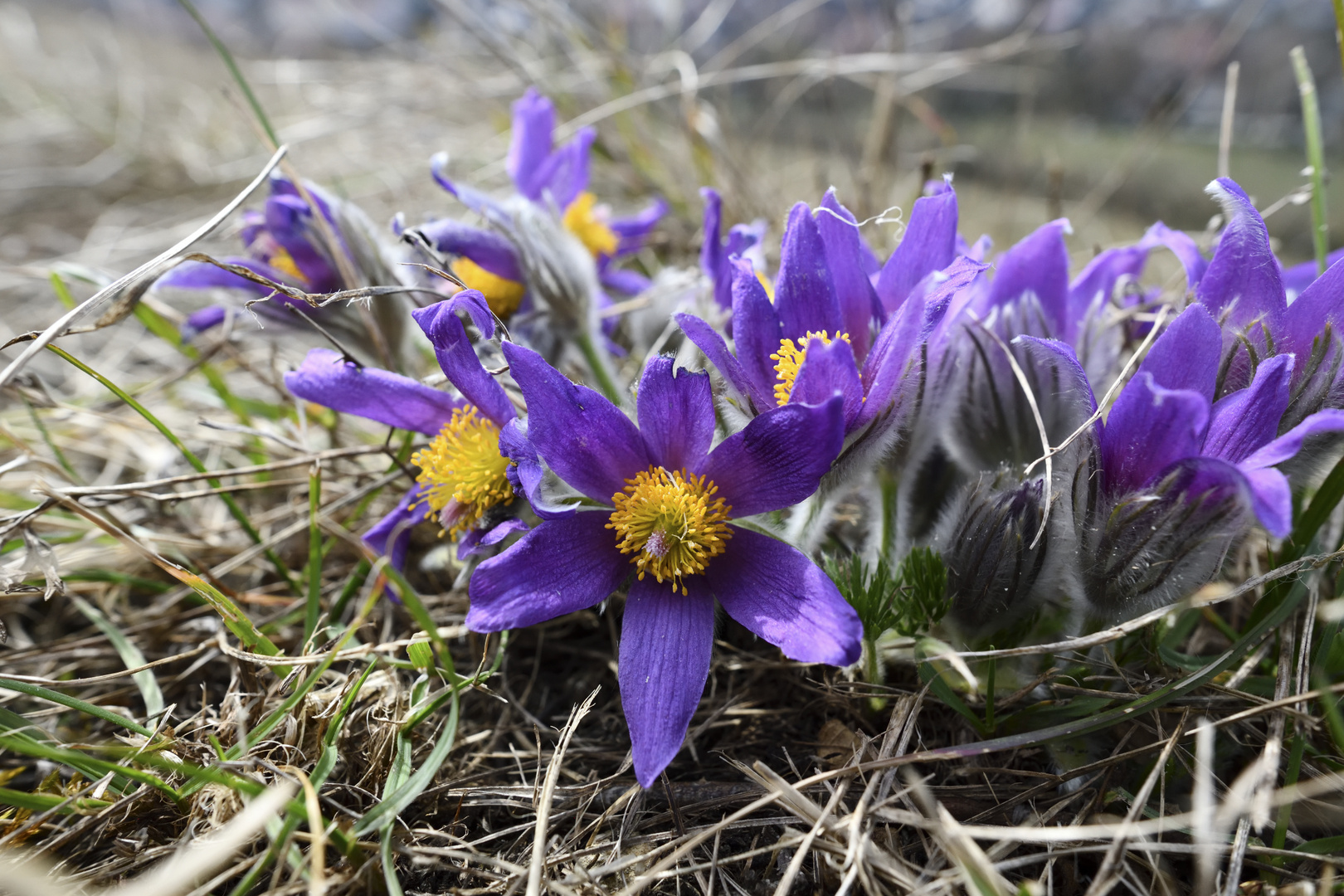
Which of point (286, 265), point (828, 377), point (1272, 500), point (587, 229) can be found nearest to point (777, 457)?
point (828, 377)

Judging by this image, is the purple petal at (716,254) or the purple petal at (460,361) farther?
the purple petal at (716,254)

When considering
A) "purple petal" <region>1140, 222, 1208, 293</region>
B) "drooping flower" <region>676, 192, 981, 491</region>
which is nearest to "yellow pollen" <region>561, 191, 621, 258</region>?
"drooping flower" <region>676, 192, 981, 491</region>

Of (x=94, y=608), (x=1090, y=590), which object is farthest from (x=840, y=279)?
(x=94, y=608)

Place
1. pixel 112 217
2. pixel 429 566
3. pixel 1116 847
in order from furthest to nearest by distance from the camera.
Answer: pixel 112 217 < pixel 429 566 < pixel 1116 847

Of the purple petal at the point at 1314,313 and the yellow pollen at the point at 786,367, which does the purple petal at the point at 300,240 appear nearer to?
the yellow pollen at the point at 786,367

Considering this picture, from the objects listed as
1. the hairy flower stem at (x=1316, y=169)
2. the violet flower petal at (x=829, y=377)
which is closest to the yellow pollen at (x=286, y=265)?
the violet flower petal at (x=829, y=377)

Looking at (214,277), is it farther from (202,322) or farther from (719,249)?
(719,249)

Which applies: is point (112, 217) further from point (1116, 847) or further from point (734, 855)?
point (1116, 847)
